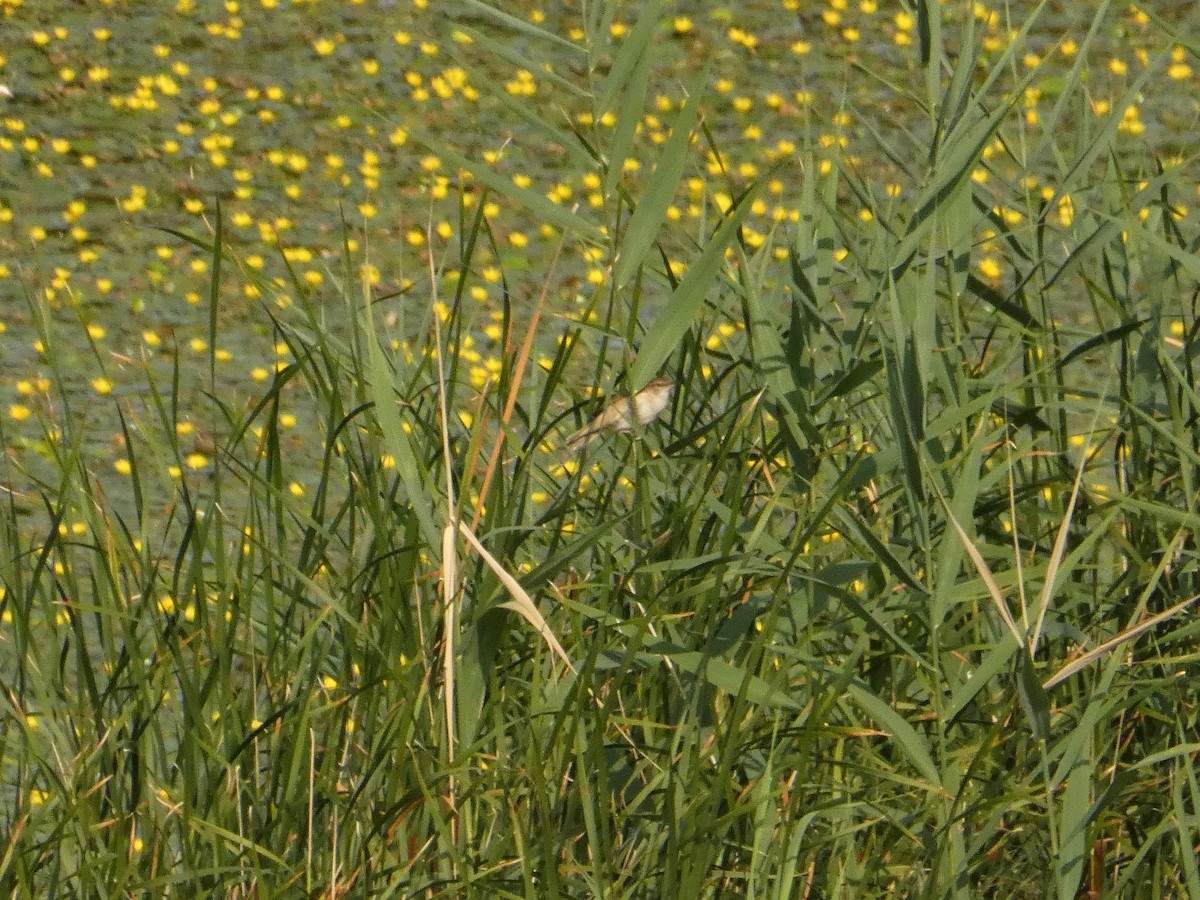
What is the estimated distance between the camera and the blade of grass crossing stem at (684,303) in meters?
1.59

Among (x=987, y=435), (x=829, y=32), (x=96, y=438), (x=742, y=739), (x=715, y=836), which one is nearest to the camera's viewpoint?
(x=715, y=836)

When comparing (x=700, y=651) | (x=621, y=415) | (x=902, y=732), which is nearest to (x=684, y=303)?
(x=621, y=415)

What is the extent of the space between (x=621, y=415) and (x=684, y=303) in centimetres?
23

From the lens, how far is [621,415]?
1.85 meters

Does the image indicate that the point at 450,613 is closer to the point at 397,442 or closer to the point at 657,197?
the point at 397,442

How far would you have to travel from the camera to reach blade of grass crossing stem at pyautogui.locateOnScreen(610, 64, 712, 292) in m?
1.63

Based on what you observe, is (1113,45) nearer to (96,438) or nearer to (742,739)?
(96,438)

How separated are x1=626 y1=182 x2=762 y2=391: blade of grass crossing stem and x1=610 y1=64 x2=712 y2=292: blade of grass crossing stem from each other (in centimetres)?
3

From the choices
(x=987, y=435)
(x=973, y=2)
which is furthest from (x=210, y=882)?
(x=973, y=2)

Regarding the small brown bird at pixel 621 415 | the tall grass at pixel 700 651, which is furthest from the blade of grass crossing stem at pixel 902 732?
the small brown bird at pixel 621 415

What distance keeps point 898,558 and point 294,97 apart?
656cm

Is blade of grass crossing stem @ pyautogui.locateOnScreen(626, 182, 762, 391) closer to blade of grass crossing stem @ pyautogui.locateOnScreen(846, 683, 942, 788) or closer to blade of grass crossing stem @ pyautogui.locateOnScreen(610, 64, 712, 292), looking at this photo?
blade of grass crossing stem @ pyautogui.locateOnScreen(610, 64, 712, 292)

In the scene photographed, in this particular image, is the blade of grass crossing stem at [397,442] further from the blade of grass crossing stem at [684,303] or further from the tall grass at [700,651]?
the blade of grass crossing stem at [684,303]

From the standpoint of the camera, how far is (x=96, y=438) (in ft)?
16.6
